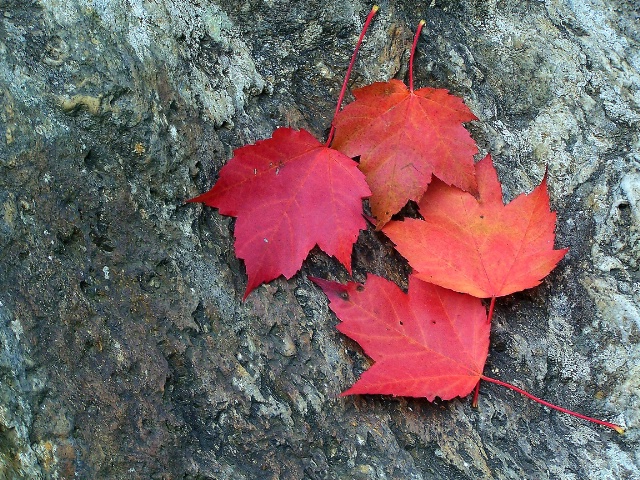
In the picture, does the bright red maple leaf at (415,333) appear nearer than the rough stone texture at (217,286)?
No

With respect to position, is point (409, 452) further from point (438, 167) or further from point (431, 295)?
point (438, 167)

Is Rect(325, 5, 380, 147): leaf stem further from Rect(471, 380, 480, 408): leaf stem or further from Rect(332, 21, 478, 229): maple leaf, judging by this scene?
Rect(471, 380, 480, 408): leaf stem

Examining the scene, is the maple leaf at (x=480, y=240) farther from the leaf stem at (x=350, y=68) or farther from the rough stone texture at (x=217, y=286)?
the leaf stem at (x=350, y=68)

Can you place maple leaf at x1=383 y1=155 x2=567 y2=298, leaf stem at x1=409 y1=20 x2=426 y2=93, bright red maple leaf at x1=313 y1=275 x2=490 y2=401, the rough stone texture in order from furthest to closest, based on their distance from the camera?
leaf stem at x1=409 y1=20 x2=426 y2=93
maple leaf at x1=383 y1=155 x2=567 y2=298
bright red maple leaf at x1=313 y1=275 x2=490 y2=401
the rough stone texture

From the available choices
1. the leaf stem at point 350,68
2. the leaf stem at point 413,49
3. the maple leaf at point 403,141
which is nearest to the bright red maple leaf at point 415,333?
the maple leaf at point 403,141

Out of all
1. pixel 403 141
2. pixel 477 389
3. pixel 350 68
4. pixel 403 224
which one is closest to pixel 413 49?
pixel 350 68

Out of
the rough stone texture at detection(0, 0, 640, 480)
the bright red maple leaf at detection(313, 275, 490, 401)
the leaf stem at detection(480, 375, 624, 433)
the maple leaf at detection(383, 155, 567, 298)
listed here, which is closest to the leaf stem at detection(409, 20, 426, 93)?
the rough stone texture at detection(0, 0, 640, 480)
